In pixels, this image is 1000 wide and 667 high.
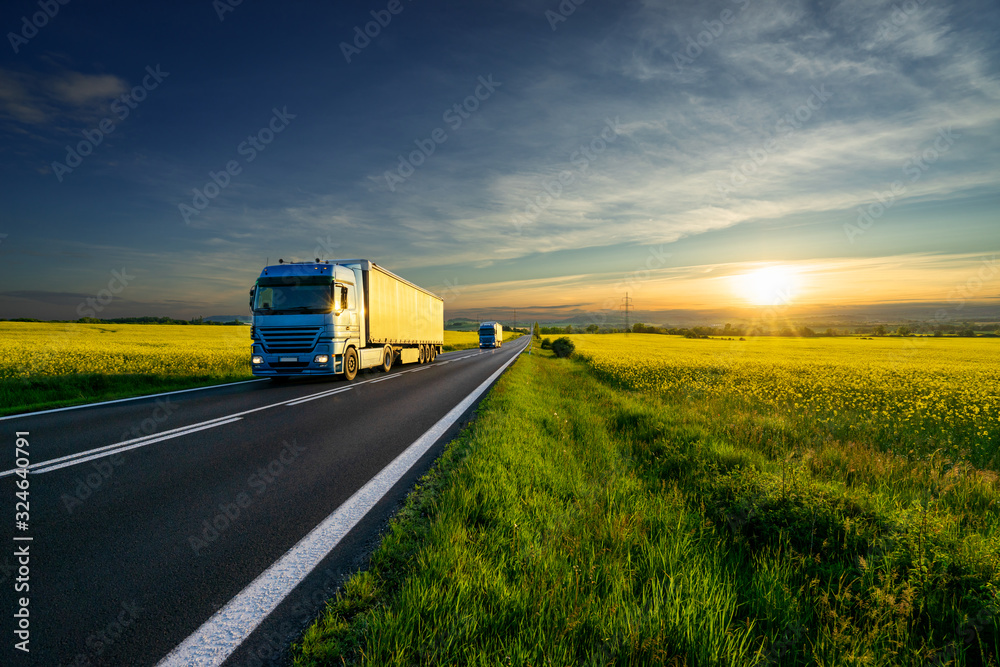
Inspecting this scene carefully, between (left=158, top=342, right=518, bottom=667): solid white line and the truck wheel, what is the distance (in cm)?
1008

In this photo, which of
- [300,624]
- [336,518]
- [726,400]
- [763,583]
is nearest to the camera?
[300,624]

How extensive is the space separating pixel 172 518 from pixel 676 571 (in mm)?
3872

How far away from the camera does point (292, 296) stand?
13016 mm

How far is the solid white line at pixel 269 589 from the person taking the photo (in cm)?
203

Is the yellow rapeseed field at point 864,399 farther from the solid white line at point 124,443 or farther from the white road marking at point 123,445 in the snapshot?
the solid white line at point 124,443

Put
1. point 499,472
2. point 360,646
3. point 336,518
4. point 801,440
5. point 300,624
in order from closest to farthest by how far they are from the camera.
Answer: point 360,646 < point 300,624 < point 336,518 < point 499,472 < point 801,440

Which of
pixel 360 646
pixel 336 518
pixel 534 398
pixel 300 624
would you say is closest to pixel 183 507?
pixel 336 518

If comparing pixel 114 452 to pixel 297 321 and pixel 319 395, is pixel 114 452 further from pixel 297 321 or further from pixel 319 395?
pixel 297 321

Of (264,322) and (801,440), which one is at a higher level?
(264,322)

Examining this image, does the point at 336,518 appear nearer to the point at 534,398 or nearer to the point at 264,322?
the point at 534,398

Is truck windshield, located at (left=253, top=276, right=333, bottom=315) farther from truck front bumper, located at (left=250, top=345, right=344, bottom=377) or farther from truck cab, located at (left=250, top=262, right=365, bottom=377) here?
truck front bumper, located at (left=250, top=345, right=344, bottom=377)

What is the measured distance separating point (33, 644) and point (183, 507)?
176 centimetres

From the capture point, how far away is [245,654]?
2006 mm

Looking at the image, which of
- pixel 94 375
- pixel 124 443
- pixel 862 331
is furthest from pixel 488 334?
pixel 862 331
